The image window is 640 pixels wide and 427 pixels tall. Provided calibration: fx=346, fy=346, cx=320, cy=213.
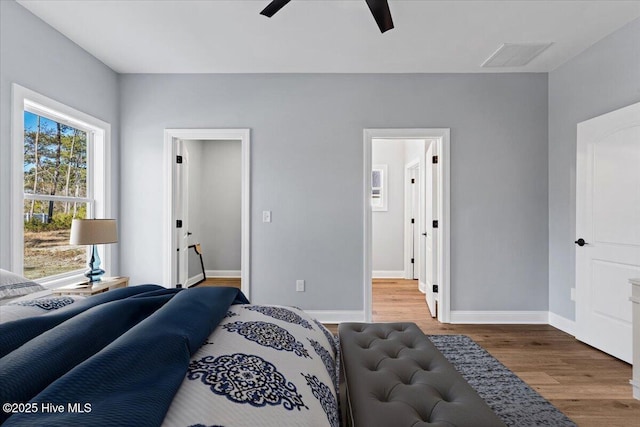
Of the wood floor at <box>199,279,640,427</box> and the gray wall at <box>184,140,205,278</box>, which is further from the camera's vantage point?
the gray wall at <box>184,140,205,278</box>

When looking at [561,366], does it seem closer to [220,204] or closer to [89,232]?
[89,232]

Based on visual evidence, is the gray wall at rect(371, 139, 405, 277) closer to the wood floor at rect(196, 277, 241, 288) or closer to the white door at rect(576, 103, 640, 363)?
the wood floor at rect(196, 277, 241, 288)

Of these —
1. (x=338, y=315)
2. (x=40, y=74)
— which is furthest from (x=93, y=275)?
(x=338, y=315)

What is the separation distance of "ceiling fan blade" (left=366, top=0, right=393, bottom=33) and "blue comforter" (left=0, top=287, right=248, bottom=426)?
6.57ft

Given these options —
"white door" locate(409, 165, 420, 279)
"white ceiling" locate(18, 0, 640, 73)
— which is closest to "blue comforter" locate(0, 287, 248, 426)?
"white ceiling" locate(18, 0, 640, 73)

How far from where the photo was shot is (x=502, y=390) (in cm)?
225

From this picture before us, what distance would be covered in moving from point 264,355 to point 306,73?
344cm

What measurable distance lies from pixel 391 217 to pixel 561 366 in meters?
4.05

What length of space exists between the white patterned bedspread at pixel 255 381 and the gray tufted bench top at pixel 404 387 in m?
0.13

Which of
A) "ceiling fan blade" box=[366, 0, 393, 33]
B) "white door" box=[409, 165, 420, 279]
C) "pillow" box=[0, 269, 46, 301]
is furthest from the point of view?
"white door" box=[409, 165, 420, 279]

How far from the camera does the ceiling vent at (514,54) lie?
321 cm

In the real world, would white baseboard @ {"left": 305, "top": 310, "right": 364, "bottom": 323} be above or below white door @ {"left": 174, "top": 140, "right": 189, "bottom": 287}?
below

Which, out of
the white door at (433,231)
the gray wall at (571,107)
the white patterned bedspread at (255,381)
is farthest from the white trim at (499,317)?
the white patterned bedspread at (255,381)

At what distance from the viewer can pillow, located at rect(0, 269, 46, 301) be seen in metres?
1.59
